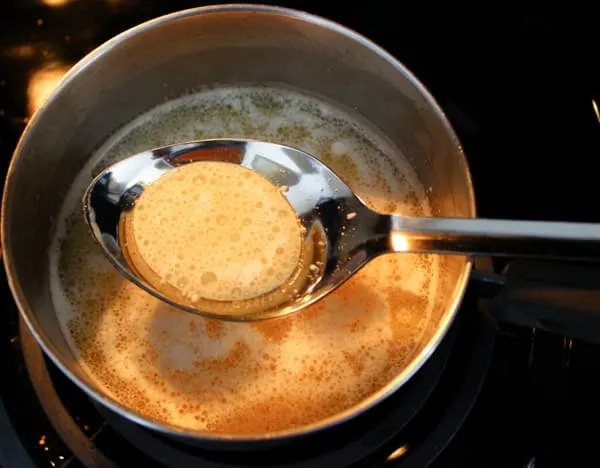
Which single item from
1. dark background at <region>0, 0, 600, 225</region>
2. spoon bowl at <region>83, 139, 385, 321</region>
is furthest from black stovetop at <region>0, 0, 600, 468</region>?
spoon bowl at <region>83, 139, 385, 321</region>

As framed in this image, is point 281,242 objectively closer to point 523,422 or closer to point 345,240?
point 345,240

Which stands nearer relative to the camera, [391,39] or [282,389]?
[282,389]

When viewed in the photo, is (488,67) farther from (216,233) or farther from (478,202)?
(216,233)

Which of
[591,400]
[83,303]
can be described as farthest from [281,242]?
[591,400]

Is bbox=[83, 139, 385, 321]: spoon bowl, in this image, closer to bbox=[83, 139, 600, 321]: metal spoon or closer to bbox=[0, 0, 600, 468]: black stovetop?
bbox=[83, 139, 600, 321]: metal spoon

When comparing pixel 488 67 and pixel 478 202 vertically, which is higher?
pixel 488 67

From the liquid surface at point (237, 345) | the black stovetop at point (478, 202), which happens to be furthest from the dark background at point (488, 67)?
the liquid surface at point (237, 345)

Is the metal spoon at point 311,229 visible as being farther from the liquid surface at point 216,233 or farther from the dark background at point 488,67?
the dark background at point 488,67

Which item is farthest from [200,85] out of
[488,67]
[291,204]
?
[488,67]
